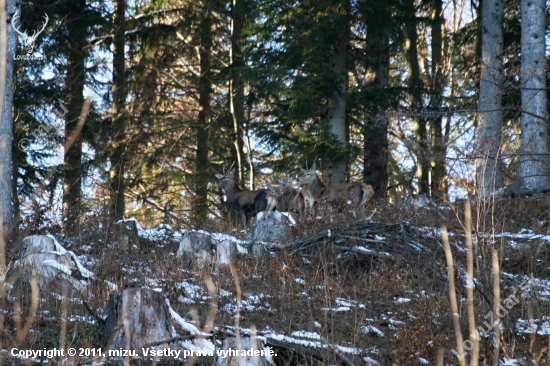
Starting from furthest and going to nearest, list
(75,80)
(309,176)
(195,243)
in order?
(75,80)
(309,176)
(195,243)

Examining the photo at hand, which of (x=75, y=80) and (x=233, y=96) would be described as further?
(x=233, y=96)

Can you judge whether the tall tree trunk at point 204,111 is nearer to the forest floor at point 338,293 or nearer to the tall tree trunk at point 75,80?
the tall tree trunk at point 75,80

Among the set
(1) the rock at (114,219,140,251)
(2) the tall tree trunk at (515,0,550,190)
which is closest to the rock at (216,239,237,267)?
(1) the rock at (114,219,140,251)

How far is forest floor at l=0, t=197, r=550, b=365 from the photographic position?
5062 millimetres

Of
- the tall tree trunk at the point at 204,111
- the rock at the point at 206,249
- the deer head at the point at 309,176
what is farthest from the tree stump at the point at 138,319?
the tall tree trunk at the point at 204,111

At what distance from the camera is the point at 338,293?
6.79 m

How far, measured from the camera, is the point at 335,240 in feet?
27.1

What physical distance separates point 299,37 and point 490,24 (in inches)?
177

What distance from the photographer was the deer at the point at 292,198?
1446 centimetres

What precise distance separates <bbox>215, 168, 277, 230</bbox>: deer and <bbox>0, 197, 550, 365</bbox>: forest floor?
5451 mm

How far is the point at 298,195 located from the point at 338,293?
7951 millimetres

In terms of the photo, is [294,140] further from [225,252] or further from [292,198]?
[225,252]

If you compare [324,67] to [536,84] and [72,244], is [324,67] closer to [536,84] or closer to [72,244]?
[536,84]

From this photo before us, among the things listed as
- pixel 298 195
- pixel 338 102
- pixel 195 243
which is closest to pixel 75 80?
pixel 298 195
